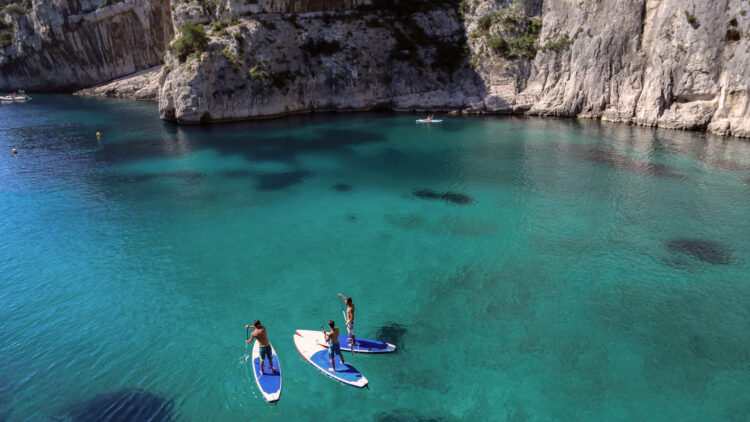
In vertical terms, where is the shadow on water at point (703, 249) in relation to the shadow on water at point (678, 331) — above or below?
above

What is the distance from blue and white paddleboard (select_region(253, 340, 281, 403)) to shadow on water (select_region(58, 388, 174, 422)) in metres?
2.43

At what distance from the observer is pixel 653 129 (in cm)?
4353

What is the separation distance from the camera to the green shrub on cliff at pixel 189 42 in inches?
1963

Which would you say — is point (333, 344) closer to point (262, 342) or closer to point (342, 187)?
point (262, 342)

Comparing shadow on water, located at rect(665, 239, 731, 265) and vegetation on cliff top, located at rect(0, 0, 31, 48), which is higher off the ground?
vegetation on cliff top, located at rect(0, 0, 31, 48)

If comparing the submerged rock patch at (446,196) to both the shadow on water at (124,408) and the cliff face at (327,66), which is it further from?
the cliff face at (327,66)

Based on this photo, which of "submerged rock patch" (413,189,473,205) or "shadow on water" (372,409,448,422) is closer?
"shadow on water" (372,409,448,422)

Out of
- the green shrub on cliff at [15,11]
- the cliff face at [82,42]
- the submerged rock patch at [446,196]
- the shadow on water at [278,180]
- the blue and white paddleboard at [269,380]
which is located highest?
the green shrub on cliff at [15,11]

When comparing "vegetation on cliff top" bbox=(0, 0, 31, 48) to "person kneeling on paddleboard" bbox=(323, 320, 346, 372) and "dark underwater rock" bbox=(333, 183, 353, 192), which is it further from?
"person kneeling on paddleboard" bbox=(323, 320, 346, 372)

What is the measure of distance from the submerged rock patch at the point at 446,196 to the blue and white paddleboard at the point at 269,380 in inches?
650

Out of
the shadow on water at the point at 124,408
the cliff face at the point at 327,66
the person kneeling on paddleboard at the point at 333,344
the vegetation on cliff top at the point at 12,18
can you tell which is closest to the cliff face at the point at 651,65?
the cliff face at the point at 327,66

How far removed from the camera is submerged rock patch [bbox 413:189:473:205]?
2684 cm

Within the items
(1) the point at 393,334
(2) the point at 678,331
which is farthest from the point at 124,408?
(2) the point at 678,331

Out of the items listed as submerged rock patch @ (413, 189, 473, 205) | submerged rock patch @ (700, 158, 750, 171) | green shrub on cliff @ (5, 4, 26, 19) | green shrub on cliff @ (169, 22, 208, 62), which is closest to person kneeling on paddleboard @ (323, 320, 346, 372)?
submerged rock patch @ (413, 189, 473, 205)
